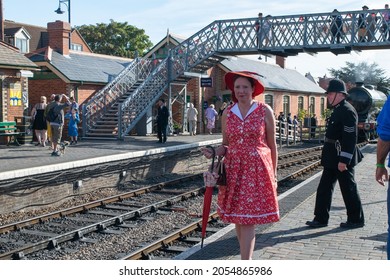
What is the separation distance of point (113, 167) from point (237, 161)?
8.83 metres

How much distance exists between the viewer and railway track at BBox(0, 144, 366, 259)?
732 centimetres

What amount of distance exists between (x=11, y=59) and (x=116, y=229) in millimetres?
12019

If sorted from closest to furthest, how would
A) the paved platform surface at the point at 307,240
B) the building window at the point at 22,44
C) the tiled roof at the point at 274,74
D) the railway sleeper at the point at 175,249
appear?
the paved platform surface at the point at 307,240
the railway sleeper at the point at 175,249
the tiled roof at the point at 274,74
the building window at the point at 22,44

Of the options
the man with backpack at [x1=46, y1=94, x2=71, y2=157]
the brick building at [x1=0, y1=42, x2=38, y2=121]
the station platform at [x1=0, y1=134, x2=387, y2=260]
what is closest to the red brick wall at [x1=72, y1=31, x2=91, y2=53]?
the brick building at [x1=0, y1=42, x2=38, y2=121]

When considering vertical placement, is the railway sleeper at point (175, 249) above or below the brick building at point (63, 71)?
below

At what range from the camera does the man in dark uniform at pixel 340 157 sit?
6793 mm

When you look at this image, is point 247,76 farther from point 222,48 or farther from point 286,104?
point 286,104

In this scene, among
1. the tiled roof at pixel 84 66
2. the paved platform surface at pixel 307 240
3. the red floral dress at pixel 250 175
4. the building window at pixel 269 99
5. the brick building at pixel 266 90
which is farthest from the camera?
the building window at pixel 269 99

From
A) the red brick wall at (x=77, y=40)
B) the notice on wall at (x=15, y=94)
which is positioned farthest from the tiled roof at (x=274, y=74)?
the red brick wall at (x=77, y=40)

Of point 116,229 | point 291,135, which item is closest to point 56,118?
point 116,229

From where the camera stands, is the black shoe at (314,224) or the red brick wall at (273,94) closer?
the black shoe at (314,224)

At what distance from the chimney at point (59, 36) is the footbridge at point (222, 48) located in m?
3.41

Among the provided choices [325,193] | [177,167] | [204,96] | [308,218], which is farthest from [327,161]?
[204,96]

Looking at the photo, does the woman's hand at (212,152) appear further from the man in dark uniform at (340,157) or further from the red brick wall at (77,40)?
the red brick wall at (77,40)
